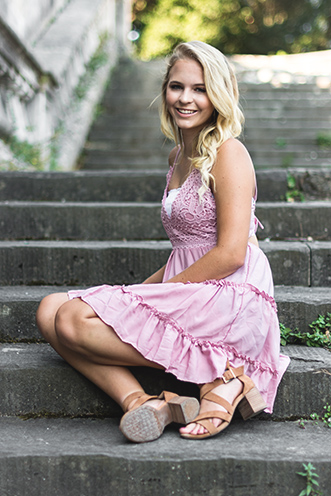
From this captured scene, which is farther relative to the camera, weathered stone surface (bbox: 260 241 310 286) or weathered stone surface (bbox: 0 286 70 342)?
weathered stone surface (bbox: 260 241 310 286)

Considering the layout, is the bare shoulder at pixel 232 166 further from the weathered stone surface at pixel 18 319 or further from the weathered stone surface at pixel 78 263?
the weathered stone surface at pixel 18 319

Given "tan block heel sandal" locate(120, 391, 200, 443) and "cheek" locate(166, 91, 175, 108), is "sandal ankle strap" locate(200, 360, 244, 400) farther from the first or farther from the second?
"cheek" locate(166, 91, 175, 108)

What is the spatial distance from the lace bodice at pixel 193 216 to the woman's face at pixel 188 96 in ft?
0.72

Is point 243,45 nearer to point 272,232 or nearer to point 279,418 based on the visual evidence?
point 272,232

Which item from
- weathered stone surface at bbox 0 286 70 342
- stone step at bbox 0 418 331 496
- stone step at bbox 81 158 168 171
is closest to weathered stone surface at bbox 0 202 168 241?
weathered stone surface at bbox 0 286 70 342

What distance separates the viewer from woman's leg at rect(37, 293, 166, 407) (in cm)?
195

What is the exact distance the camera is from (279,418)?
2.13 m

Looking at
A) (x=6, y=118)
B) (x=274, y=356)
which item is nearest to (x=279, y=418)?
(x=274, y=356)

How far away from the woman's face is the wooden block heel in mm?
1096

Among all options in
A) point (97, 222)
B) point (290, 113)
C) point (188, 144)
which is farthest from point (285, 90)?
point (188, 144)

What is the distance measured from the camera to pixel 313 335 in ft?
8.08

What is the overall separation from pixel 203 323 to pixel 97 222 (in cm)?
155

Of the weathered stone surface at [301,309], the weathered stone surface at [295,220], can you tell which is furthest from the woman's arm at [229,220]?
the weathered stone surface at [295,220]

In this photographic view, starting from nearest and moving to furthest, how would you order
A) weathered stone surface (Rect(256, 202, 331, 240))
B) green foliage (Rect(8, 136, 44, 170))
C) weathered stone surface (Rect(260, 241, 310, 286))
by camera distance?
weathered stone surface (Rect(260, 241, 310, 286)) < weathered stone surface (Rect(256, 202, 331, 240)) < green foliage (Rect(8, 136, 44, 170))
